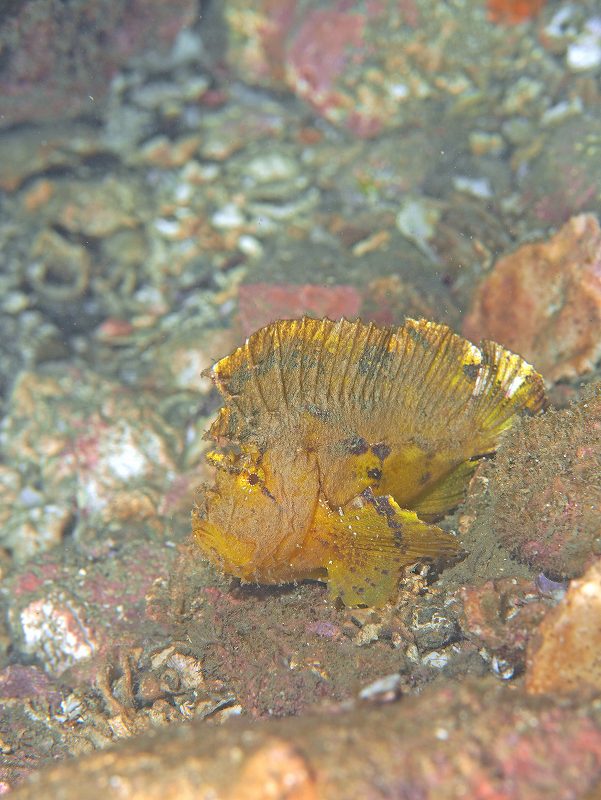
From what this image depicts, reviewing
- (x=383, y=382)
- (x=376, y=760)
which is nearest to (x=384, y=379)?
(x=383, y=382)

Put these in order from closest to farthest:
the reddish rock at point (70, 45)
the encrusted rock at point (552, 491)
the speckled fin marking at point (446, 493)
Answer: the encrusted rock at point (552, 491)
the speckled fin marking at point (446, 493)
the reddish rock at point (70, 45)

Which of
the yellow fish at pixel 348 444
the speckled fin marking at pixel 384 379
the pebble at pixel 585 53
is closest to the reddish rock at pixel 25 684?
the yellow fish at pixel 348 444

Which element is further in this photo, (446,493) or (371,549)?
(446,493)

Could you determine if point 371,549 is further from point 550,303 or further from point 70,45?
point 70,45

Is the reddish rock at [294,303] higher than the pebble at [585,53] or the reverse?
the reverse

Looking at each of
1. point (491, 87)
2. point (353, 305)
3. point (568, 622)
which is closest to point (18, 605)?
point (353, 305)

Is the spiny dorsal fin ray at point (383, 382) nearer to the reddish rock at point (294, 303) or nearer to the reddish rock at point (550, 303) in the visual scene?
the reddish rock at point (550, 303)
